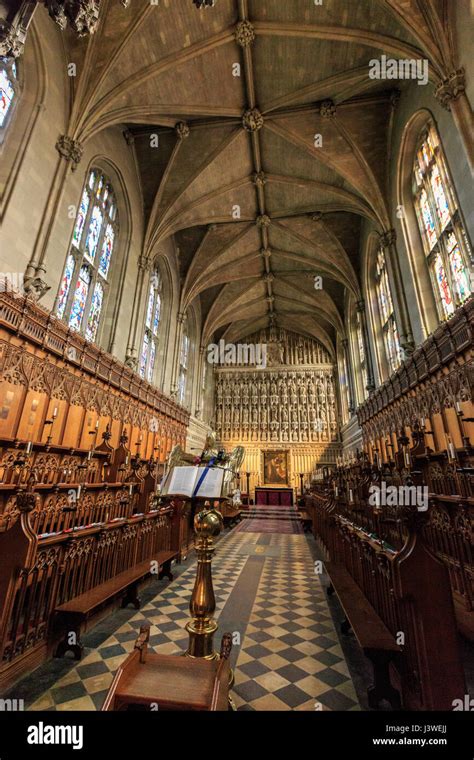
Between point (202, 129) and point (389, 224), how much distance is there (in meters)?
7.17

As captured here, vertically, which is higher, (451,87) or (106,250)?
(451,87)

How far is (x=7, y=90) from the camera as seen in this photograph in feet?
22.1

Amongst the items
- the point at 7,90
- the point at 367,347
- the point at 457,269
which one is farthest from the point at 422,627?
the point at 367,347

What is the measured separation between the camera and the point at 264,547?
8133mm

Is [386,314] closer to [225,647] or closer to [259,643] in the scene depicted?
[259,643]

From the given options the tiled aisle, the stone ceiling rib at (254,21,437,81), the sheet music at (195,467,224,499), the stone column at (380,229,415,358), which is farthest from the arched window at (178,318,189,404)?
the sheet music at (195,467,224,499)

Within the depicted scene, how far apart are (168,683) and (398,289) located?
10.9 metres

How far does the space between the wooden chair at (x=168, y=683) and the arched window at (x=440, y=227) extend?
829 centimetres

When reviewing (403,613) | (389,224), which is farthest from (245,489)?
(403,613)

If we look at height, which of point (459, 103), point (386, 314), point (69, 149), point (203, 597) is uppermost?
point (69, 149)

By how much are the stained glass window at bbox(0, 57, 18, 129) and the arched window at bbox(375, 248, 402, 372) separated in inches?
440

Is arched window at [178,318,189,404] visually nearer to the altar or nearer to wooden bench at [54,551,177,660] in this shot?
the altar

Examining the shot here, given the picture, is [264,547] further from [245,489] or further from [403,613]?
[245,489]

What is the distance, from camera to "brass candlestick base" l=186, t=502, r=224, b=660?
2.06m
